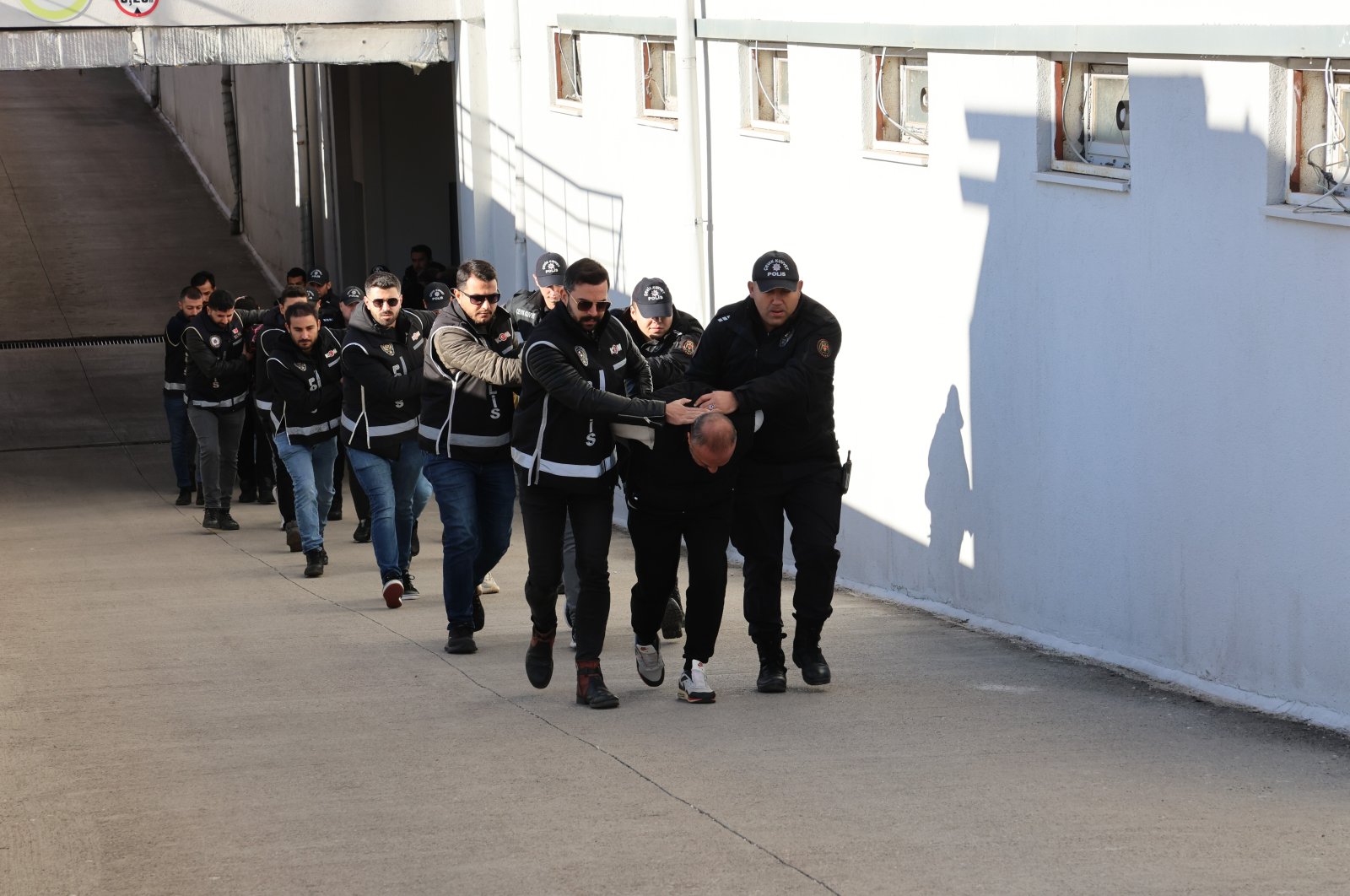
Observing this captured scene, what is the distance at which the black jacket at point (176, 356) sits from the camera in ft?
46.0

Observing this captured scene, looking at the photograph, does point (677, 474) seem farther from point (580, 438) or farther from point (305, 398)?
point (305, 398)

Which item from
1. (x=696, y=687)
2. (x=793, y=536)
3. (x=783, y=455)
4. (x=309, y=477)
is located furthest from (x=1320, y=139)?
(x=309, y=477)

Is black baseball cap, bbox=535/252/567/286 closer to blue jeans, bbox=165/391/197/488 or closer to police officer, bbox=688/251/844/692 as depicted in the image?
police officer, bbox=688/251/844/692

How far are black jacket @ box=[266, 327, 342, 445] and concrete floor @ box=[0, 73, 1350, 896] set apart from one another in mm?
1024

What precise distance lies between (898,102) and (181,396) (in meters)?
7.05

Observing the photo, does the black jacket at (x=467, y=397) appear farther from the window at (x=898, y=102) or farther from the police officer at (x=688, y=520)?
the window at (x=898, y=102)

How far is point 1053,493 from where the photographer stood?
8328 millimetres

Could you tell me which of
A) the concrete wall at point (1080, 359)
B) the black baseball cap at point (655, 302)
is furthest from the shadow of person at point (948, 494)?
the black baseball cap at point (655, 302)

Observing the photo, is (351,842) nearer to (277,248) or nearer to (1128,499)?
(1128,499)

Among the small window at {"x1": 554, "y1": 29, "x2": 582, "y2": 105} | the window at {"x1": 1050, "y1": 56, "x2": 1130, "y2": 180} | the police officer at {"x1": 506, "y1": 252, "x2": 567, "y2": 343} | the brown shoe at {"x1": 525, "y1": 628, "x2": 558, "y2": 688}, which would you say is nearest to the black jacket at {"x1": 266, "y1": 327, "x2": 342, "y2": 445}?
the police officer at {"x1": 506, "y1": 252, "x2": 567, "y2": 343}

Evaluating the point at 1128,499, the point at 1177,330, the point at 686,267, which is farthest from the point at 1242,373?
the point at 686,267

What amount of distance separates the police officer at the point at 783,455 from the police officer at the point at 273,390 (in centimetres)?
462

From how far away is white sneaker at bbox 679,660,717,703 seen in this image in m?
6.85

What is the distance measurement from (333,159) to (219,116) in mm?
8230
